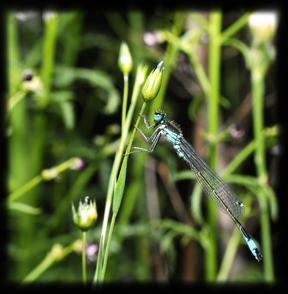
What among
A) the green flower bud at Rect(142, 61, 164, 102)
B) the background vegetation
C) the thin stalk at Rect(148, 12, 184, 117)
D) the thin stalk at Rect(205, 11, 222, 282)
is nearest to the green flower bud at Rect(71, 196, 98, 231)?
the green flower bud at Rect(142, 61, 164, 102)

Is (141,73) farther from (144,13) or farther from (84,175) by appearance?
(144,13)

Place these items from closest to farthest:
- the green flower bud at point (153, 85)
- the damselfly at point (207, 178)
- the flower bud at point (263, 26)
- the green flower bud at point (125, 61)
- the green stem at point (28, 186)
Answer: the green flower bud at point (153, 85) → the green flower bud at point (125, 61) → the green stem at point (28, 186) → the damselfly at point (207, 178) → the flower bud at point (263, 26)

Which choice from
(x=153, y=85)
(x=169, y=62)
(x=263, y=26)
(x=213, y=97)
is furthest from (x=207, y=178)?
(x=153, y=85)

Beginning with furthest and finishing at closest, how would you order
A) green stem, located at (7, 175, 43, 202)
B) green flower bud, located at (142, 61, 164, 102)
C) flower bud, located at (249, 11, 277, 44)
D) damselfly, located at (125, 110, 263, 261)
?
flower bud, located at (249, 11, 277, 44) < damselfly, located at (125, 110, 263, 261) < green stem, located at (7, 175, 43, 202) < green flower bud, located at (142, 61, 164, 102)

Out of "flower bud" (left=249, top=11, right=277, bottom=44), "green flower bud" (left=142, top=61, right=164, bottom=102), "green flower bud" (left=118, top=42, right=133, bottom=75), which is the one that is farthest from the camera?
"flower bud" (left=249, top=11, right=277, bottom=44)

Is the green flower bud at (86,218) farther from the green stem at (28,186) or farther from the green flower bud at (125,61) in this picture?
the green stem at (28,186)

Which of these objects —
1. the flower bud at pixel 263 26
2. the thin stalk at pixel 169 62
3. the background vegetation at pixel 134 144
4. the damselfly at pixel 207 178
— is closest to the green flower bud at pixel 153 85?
the background vegetation at pixel 134 144

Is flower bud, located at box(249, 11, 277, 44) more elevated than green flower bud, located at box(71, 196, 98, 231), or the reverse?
flower bud, located at box(249, 11, 277, 44)

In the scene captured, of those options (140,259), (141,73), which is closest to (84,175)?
(140,259)

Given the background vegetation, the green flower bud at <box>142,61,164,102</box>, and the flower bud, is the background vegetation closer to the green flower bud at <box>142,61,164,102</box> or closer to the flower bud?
the flower bud
